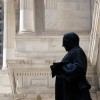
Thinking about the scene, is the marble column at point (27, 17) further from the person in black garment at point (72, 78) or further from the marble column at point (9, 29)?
the person in black garment at point (72, 78)

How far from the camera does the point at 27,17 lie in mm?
25312

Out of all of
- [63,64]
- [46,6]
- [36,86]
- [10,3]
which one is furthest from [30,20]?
[63,64]

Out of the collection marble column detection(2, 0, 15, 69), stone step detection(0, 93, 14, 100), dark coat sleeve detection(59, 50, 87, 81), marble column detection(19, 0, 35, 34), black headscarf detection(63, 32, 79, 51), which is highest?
black headscarf detection(63, 32, 79, 51)

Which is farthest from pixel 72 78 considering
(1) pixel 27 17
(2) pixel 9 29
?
(2) pixel 9 29

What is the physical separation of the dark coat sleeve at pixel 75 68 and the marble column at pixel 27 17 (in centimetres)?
1631

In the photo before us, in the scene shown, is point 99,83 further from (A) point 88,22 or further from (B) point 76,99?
(B) point 76,99

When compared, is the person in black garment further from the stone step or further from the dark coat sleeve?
the stone step

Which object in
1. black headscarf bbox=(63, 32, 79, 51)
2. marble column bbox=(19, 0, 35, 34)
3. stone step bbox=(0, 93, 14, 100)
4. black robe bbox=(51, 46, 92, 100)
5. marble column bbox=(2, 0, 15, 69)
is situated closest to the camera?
black robe bbox=(51, 46, 92, 100)

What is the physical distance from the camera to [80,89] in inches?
323

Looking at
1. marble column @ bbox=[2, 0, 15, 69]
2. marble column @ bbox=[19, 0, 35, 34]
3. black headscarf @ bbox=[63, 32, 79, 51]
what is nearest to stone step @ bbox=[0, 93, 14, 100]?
marble column @ bbox=[19, 0, 35, 34]

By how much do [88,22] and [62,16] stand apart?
51.8 inches

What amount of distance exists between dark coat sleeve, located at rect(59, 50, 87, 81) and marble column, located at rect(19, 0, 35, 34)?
53.5ft

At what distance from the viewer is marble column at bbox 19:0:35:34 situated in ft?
81.9

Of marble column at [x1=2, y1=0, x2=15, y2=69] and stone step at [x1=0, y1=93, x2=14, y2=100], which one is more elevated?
marble column at [x1=2, y1=0, x2=15, y2=69]
